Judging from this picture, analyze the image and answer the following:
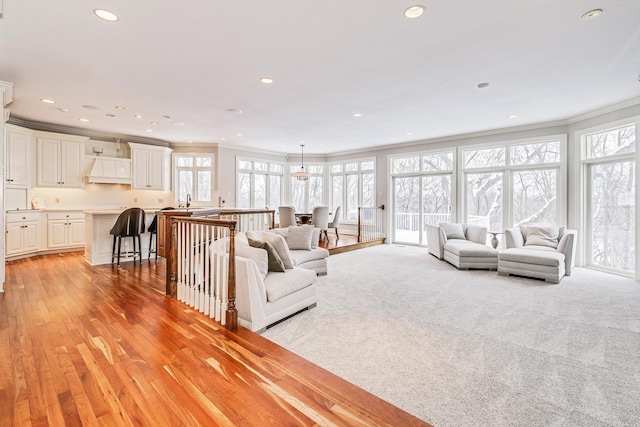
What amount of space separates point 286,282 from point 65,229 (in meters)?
6.24

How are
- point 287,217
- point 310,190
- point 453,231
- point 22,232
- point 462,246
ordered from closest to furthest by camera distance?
point 462,246, point 22,232, point 453,231, point 287,217, point 310,190

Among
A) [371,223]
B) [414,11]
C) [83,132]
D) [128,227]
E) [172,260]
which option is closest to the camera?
[414,11]

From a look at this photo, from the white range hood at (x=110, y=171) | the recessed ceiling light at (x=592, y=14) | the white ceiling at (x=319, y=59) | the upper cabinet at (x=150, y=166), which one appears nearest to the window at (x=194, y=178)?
the upper cabinet at (x=150, y=166)

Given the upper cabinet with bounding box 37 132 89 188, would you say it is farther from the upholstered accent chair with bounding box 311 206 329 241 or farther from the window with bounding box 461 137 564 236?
the window with bounding box 461 137 564 236

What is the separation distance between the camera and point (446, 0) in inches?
92.8

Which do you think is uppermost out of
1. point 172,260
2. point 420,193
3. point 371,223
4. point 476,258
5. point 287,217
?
point 420,193

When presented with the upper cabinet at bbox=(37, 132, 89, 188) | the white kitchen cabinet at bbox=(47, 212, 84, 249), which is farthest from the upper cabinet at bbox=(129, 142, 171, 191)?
the white kitchen cabinet at bbox=(47, 212, 84, 249)

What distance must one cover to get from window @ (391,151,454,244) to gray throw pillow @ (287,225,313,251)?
4.06 m

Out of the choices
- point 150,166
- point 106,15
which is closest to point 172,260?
point 106,15

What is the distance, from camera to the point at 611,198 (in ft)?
17.6

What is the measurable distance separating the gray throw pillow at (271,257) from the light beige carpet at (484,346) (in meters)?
0.59

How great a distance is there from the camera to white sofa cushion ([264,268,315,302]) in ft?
9.56

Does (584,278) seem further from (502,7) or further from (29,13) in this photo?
(29,13)

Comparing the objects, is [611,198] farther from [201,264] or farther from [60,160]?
[60,160]
